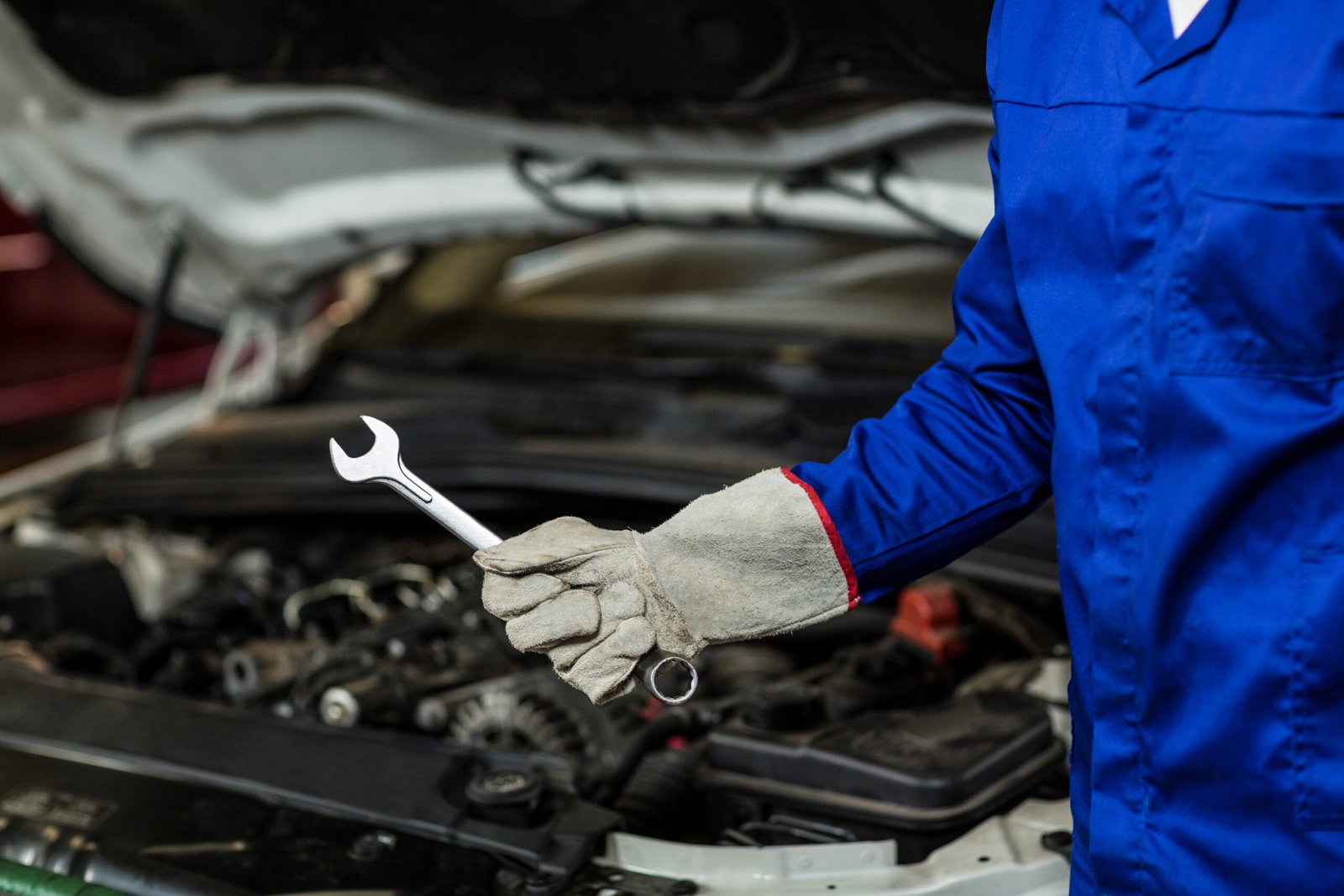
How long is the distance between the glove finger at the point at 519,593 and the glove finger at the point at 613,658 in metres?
0.05

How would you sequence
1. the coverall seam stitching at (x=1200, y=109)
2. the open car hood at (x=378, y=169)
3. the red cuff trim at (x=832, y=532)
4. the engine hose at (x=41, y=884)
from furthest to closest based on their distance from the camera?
the open car hood at (x=378, y=169) → the engine hose at (x=41, y=884) → the red cuff trim at (x=832, y=532) → the coverall seam stitching at (x=1200, y=109)

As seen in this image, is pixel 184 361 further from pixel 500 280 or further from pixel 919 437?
pixel 919 437

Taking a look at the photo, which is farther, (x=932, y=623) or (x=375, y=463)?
(x=932, y=623)

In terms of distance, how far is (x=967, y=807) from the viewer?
3.72 feet

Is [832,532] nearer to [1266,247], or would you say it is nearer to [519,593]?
[519,593]

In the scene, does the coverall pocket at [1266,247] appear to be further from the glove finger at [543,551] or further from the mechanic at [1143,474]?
the glove finger at [543,551]

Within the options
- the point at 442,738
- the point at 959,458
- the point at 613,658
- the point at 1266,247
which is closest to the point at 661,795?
the point at 442,738

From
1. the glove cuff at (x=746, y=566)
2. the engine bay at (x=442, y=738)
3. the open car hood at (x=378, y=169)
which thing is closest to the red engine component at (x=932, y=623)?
the engine bay at (x=442, y=738)

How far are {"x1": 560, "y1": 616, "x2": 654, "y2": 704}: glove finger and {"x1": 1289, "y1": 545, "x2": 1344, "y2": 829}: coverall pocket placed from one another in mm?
403

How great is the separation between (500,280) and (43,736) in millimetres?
1124

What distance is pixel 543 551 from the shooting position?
0.89 metres

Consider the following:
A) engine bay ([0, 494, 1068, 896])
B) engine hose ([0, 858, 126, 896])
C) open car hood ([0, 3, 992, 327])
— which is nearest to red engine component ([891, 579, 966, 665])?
engine bay ([0, 494, 1068, 896])

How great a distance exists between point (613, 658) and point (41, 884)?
1.86ft

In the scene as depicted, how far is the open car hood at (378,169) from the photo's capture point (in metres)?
1.60
